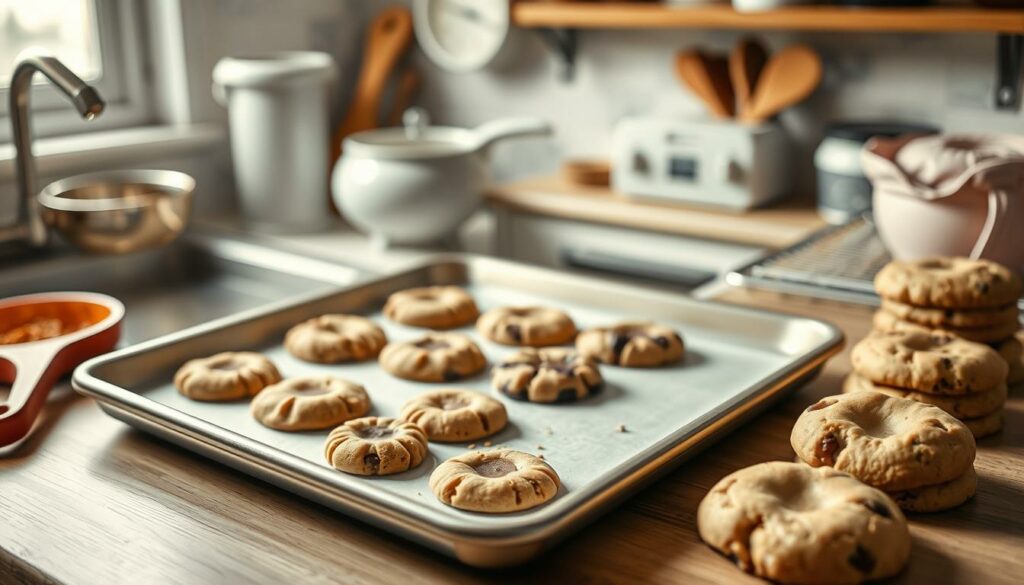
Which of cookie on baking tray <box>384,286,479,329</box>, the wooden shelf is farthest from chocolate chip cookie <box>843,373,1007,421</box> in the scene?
the wooden shelf

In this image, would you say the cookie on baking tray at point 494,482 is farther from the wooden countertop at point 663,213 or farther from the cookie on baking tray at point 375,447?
the wooden countertop at point 663,213

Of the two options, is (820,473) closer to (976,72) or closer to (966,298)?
(966,298)

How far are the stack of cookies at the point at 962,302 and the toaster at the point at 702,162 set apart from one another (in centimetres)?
89

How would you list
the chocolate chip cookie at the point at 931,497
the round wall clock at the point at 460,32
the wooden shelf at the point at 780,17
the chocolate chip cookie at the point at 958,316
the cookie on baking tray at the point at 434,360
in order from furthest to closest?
the round wall clock at the point at 460,32 < the wooden shelf at the point at 780,17 < the cookie on baking tray at the point at 434,360 < the chocolate chip cookie at the point at 958,316 < the chocolate chip cookie at the point at 931,497

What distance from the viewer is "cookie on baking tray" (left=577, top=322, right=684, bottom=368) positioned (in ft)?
3.52

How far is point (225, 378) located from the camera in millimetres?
983

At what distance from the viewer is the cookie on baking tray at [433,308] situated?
1217 millimetres

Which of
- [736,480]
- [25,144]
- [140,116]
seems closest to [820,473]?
[736,480]

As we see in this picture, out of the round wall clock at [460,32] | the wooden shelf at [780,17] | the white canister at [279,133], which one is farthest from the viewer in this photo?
the round wall clock at [460,32]

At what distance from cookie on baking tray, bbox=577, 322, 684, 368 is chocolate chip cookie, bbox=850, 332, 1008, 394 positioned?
23 cm

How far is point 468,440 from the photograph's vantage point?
885 millimetres

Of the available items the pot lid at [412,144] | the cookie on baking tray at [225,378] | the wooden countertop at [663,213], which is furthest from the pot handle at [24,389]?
the wooden countertop at [663,213]

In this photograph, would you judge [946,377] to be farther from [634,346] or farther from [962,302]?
[634,346]

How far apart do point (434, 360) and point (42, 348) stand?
39 centimetres
